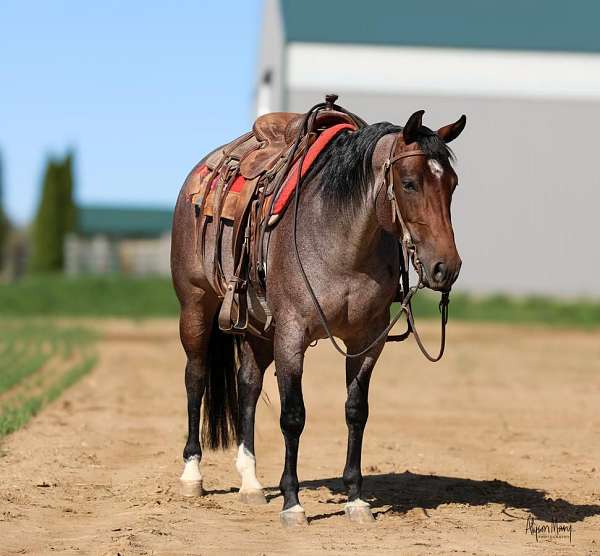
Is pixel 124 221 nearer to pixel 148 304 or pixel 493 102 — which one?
pixel 148 304

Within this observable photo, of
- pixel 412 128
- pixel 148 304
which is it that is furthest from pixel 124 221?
pixel 412 128

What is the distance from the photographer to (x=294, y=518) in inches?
228

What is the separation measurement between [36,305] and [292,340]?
2236 cm

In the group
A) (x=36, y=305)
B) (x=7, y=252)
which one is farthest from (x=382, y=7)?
(x=7, y=252)

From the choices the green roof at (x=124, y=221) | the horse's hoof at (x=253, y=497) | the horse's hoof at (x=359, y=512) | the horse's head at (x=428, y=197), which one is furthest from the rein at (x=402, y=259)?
the green roof at (x=124, y=221)

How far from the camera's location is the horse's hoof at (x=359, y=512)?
5.96m

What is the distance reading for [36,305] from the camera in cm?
2730

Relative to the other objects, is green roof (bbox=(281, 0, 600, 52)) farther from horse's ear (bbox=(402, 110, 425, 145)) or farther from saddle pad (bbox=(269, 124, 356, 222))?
horse's ear (bbox=(402, 110, 425, 145))

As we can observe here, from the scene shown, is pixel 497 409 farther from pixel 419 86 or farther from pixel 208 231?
pixel 419 86

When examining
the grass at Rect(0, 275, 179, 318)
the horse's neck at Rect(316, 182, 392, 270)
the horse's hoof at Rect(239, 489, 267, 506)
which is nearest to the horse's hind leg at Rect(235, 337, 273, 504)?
the horse's hoof at Rect(239, 489, 267, 506)

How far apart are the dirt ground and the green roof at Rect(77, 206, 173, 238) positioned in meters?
51.1

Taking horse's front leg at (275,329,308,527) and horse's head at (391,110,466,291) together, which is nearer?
horse's head at (391,110,466,291)

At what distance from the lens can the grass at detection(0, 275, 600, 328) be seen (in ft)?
81.6

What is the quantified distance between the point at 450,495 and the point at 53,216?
139ft
